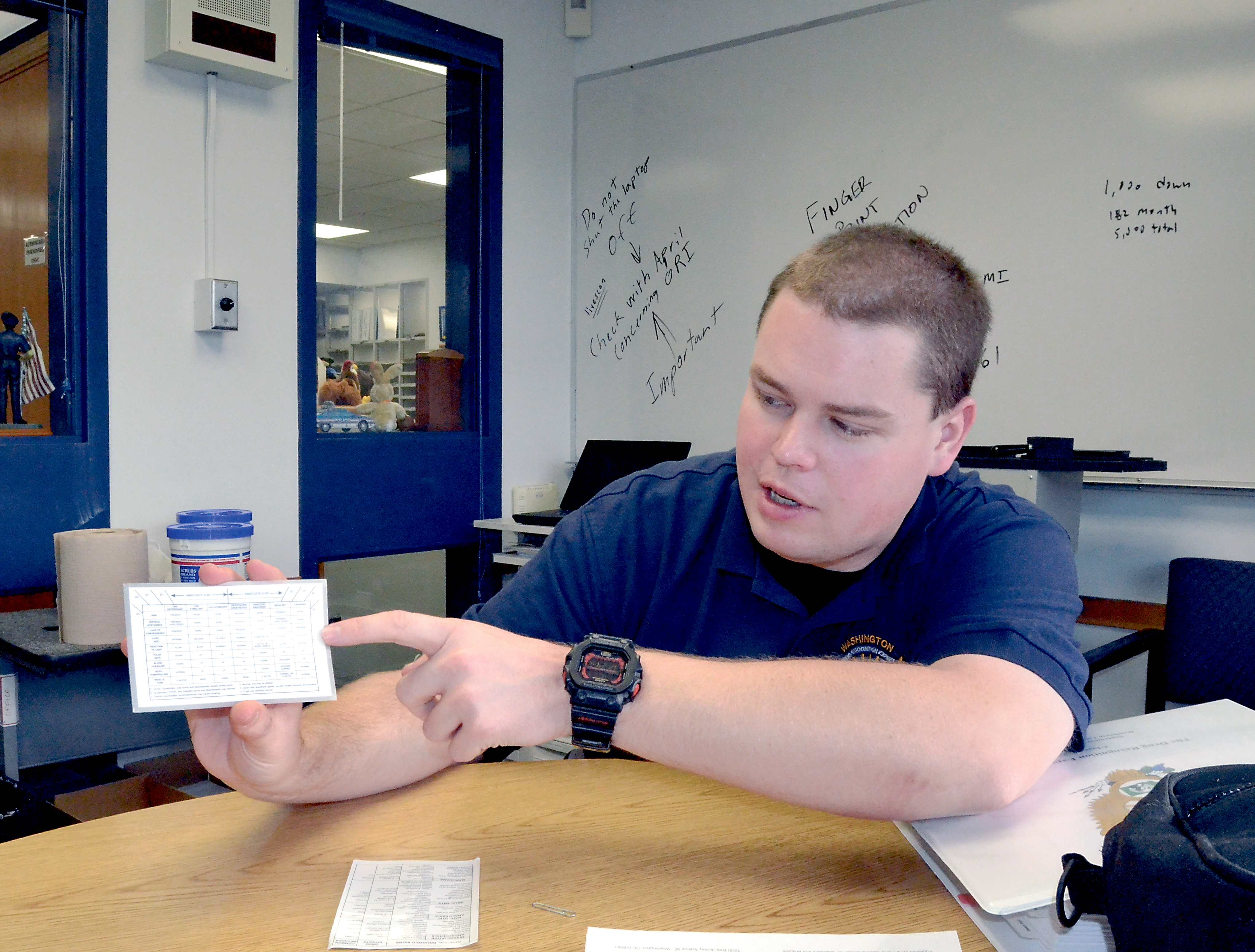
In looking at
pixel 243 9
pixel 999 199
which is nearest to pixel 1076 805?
pixel 999 199

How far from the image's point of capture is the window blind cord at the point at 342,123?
112 inches

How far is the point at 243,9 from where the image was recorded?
240cm

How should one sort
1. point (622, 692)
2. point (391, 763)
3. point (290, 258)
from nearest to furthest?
point (622, 692)
point (391, 763)
point (290, 258)

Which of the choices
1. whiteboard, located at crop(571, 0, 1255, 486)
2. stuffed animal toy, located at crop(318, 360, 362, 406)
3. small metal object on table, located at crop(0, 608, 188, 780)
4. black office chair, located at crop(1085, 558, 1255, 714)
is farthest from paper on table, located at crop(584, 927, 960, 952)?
stuffed animal toy, located at crop(318, 360, 362, 406)

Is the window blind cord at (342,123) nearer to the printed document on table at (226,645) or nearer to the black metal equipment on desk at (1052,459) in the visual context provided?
the black metal equipment on desk at (1052,459)

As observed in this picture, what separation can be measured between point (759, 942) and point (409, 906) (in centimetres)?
29

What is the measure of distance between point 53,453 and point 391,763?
1.68 metres

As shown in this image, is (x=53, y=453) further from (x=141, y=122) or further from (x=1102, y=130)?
(x=1102, y=130)

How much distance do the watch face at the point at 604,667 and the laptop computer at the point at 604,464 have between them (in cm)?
→ 205

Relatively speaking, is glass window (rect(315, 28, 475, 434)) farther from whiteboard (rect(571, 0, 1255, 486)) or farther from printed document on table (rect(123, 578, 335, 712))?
printed document on table (rect(123, 578, 335, 712))

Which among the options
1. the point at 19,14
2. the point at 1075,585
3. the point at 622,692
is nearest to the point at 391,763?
the point at 622,692

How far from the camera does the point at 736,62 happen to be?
307 centimetres

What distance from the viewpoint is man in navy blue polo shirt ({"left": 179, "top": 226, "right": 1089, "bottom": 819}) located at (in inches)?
32.9

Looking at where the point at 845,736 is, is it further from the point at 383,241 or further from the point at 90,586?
the point at 383,241
